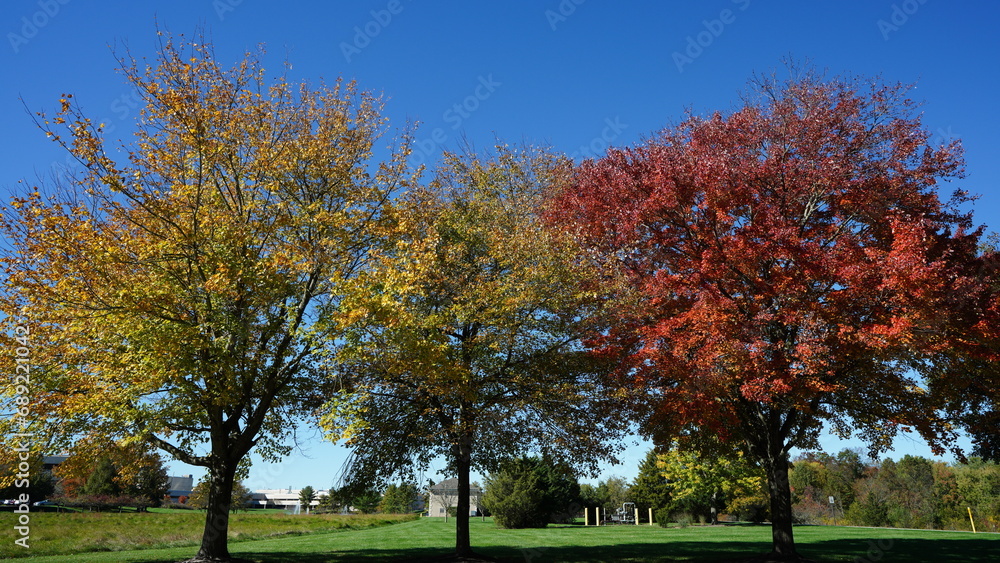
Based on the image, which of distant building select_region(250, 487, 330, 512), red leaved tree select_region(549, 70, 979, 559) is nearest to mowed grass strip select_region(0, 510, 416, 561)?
red leaved tree select_region(549, 70, 979, 559)

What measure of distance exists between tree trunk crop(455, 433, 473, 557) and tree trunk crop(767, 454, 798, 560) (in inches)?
346

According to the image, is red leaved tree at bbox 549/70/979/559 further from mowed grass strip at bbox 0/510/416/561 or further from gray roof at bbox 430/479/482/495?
gray roof at bbox 430/479/482/495

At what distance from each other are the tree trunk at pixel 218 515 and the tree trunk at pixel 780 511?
1472 centimetres

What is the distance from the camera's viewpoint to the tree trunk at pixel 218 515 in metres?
15.0

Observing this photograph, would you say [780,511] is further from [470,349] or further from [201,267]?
[201,267]

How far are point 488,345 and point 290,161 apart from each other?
733 cm

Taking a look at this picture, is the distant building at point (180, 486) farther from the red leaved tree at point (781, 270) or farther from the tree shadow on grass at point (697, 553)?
the red leaved tree at point (781, 270)

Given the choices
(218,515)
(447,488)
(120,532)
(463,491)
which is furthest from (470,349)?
(447,488)

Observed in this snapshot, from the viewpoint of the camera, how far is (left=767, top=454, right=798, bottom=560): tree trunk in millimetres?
16078

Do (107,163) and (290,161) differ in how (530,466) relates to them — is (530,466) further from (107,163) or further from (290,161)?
(107,163)

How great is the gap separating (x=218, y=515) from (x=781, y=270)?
51.7ft

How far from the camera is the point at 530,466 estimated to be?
4078 cm

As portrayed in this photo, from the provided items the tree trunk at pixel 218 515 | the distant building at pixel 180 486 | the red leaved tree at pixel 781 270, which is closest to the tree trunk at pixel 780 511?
the red leaved tree at pixel 781 270

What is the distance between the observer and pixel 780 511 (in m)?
16.4
